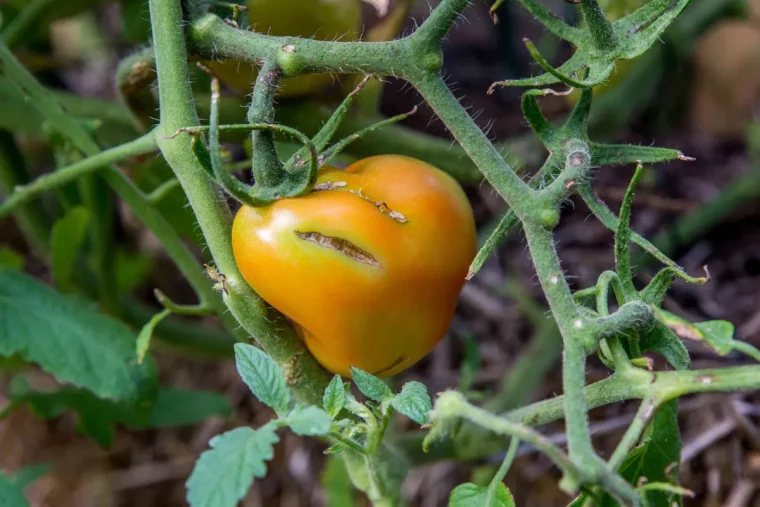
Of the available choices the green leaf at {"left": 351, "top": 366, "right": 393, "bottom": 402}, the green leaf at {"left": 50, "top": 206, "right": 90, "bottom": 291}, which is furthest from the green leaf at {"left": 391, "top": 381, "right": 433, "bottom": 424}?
the green leaf at {"left": 50, "top": 206, "right": 90, "bottom": 291}

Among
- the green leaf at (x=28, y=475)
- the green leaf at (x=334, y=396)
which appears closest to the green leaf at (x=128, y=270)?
the green leaf at (x=28, y=475)

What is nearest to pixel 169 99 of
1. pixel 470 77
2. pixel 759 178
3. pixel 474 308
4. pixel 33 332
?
pixel 33 332

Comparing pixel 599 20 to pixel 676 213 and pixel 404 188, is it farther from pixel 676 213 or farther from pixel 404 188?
pixel 676 213

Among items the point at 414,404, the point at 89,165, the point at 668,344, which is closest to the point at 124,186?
the point at 89,165

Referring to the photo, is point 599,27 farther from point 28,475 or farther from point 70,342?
point 28,475

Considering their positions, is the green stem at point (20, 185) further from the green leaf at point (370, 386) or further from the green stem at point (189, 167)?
the green leaf at point (370, 386)

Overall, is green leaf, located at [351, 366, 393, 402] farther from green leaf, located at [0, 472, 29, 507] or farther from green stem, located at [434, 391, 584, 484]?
green leaf, located at [0, 472, 29, 507]

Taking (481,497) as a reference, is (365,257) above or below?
above
